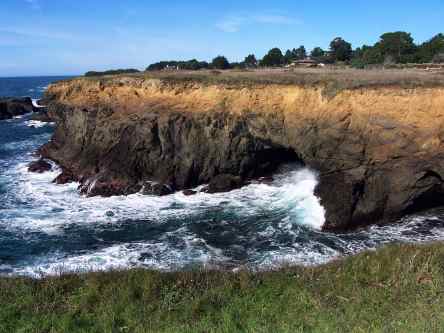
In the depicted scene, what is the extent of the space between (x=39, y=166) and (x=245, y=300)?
25124 millimetres

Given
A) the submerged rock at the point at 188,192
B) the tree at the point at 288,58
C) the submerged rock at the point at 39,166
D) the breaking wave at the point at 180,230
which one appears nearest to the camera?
the breaking wave at the point at 180,230

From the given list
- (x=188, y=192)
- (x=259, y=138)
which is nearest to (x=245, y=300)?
(x=188, y=192)

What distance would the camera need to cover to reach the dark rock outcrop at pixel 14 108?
5969 centimetres

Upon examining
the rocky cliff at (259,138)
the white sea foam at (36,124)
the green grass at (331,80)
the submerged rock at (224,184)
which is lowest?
the white sea foam at (36,124)

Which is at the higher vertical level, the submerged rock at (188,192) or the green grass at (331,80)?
the green grass at (331,80)

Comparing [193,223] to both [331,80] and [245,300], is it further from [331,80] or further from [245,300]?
[245,300]

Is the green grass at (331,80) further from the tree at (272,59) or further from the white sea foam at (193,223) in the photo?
the tree at (272,59)

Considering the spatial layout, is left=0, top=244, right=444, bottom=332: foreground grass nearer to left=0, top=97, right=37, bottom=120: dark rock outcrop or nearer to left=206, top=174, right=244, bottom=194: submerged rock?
left=206, top=174, right=244, bottom=194: submerged rock

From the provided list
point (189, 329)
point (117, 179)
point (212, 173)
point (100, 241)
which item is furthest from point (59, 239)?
point (189, 329)

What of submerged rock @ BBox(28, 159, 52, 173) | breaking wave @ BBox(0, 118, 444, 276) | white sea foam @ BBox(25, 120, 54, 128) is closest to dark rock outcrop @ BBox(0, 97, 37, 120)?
white sea foam @ BBox(25, 120, 54, 128)

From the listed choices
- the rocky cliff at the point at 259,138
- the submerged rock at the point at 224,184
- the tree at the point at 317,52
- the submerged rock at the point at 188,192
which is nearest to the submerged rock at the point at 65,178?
the rocky cliff at the point at 259,138

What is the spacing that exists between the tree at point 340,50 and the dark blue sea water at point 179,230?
44861 millimetres

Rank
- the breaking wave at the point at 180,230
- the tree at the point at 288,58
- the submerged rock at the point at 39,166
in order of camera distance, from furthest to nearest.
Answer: the tree at the point at 288,58 < the submerged rock at the point at 39,166 < the breaking wave at the point at 180,230

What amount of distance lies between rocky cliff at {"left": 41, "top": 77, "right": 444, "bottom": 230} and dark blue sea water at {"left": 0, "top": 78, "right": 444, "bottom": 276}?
1239 millimetres
